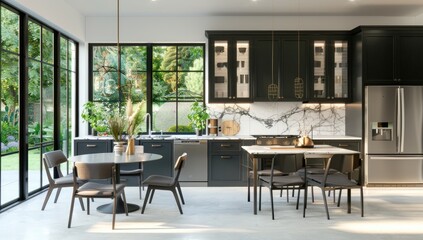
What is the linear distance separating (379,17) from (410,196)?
11.3 ft

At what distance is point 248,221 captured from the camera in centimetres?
496

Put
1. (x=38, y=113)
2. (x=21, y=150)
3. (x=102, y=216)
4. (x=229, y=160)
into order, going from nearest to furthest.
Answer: (x=102, y=216) → (x=21, y=150) → (x=38, y=113) → (x=229, y=160)

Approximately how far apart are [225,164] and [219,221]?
7.86 feet

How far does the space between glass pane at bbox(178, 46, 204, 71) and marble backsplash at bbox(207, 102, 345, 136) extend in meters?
0.82

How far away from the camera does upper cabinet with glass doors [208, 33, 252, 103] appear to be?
25.0 feet

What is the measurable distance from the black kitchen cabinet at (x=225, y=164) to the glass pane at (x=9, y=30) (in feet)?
11.1

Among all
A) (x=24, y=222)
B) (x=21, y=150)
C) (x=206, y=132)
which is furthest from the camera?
(x=206, y=132)

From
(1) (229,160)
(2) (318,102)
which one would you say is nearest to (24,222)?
(1) (229,160)

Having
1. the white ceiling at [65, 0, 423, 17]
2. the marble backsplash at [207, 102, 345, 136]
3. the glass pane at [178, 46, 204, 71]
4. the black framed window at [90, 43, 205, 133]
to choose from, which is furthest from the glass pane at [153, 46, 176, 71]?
the marble backsplash at [207, 102, 345, 136]

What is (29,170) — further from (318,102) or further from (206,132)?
(318,102)

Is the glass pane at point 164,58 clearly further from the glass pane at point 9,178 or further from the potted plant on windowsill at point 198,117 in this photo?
the glass pane at point 9,178

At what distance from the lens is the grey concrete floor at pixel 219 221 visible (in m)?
4.38

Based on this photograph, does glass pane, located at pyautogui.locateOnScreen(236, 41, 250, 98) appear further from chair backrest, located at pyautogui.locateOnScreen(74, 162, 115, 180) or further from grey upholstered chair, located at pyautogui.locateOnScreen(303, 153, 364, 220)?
chair backrest, located at pyautogui.locateOnScreen(74, 162, 115, 180)

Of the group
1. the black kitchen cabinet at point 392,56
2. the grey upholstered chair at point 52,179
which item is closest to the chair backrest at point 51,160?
the grey upholstered chair at point 52,179
